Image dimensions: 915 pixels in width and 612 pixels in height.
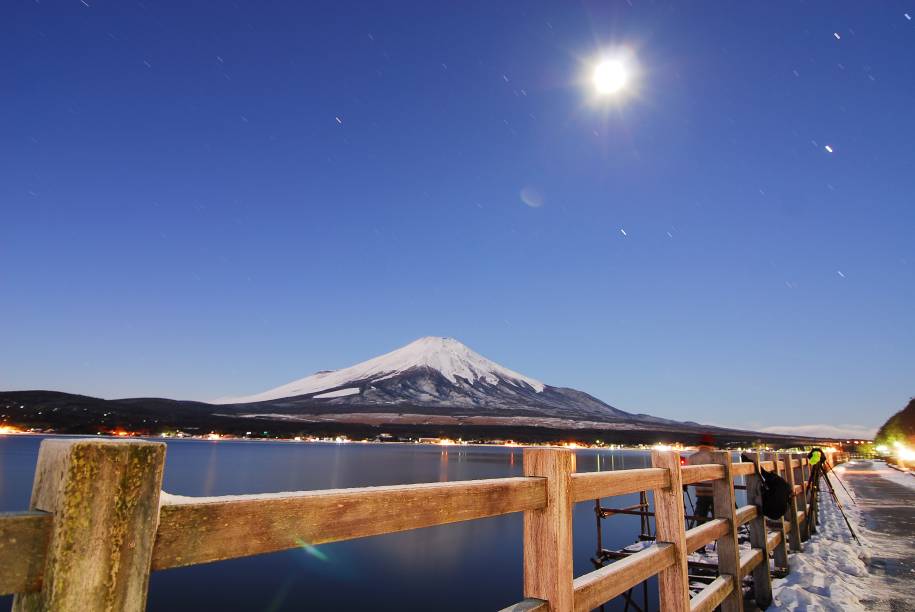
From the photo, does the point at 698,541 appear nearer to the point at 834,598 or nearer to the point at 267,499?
the point at 834,598

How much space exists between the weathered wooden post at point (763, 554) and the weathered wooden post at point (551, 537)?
5.23 m

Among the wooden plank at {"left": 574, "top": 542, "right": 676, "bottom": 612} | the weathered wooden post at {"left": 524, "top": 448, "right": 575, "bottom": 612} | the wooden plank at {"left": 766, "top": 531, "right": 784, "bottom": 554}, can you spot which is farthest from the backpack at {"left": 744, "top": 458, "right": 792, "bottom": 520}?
the weathered wooden post at {"left": 524, "top": 448, "right": 575, "bottom": 612}

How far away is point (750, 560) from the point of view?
6.65 m

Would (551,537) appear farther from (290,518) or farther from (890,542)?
(890,542)

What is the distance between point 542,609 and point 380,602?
23099mm

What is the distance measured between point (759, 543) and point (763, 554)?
131 mm

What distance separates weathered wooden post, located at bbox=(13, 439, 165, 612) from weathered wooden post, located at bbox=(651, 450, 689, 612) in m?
4.08

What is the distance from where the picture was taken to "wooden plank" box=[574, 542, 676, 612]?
3.39 meters

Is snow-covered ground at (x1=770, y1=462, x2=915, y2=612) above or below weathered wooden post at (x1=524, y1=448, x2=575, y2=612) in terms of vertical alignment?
below

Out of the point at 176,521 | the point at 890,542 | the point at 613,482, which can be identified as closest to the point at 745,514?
→ the point at 613,482

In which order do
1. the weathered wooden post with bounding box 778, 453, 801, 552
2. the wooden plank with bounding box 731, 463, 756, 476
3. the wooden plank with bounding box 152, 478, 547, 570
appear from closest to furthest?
the wooden plank with bounding box 152, 478, 547, 570 → the wooden plank with bounding box 731, 463, 756, 476 → the weathered wooden post with bounding box 778, 453, 801, 552

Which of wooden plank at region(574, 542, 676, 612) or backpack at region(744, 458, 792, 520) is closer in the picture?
wooden plank at region(574, 542, 676, 612)

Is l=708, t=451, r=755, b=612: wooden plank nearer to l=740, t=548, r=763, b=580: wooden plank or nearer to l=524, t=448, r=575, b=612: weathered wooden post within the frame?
l=740, t=548, r=763, b=580: wooden plank

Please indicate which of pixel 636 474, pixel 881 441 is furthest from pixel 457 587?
pixel 881 441
